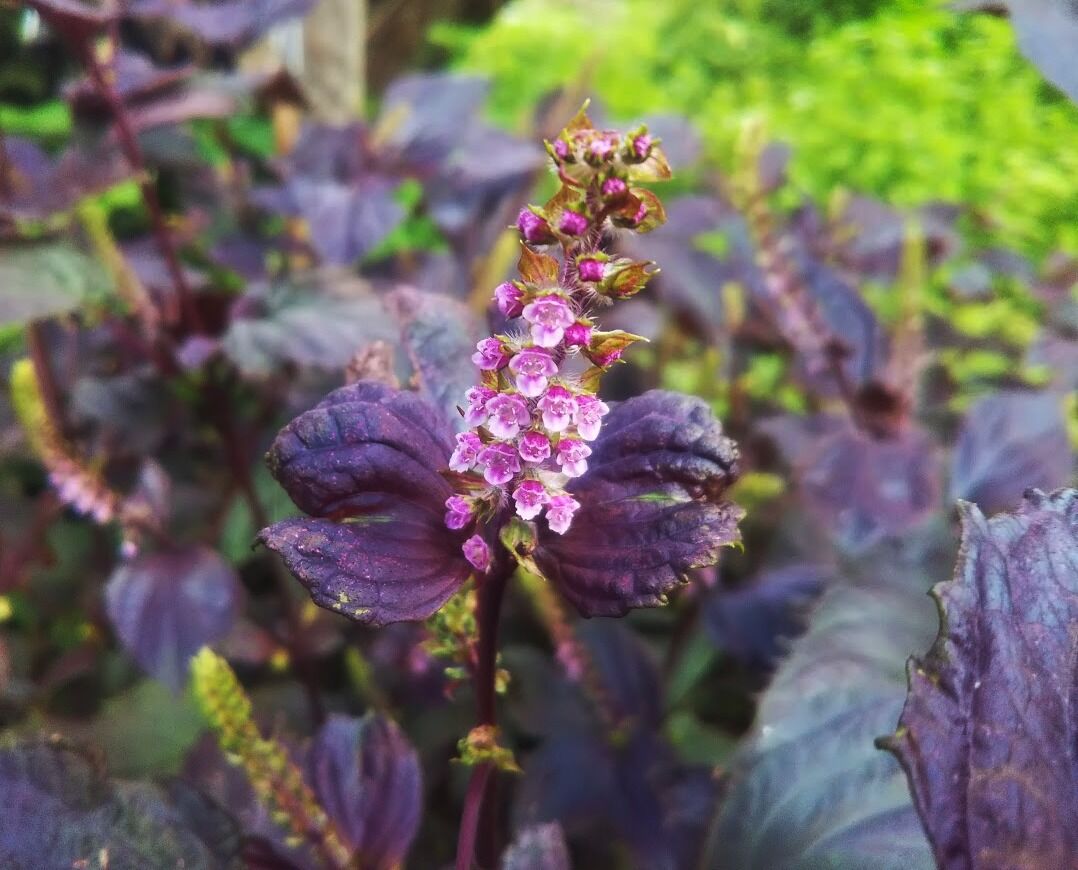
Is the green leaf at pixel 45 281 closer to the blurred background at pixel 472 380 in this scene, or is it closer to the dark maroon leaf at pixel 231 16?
the blurred background at pixel 472 380

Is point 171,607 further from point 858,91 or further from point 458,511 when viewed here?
point 858,91

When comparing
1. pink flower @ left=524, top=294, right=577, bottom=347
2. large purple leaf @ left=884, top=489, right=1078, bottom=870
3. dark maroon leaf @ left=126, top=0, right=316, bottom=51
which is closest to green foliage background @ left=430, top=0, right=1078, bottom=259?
dark maroon leaf @ left=126, top=0, right=316, bottom=51

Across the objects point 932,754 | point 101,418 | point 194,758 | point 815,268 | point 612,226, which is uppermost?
point 612,226

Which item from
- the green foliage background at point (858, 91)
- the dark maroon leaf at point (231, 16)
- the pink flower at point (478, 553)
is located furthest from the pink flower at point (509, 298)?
the dark maroon leaf at point (231, 16)

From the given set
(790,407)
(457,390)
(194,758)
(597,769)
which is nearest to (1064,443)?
(790,407)

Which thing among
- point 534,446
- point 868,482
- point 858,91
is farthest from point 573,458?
point 858,91

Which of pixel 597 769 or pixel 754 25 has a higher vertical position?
pixel 754 25

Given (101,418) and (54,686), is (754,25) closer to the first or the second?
(101,418)
